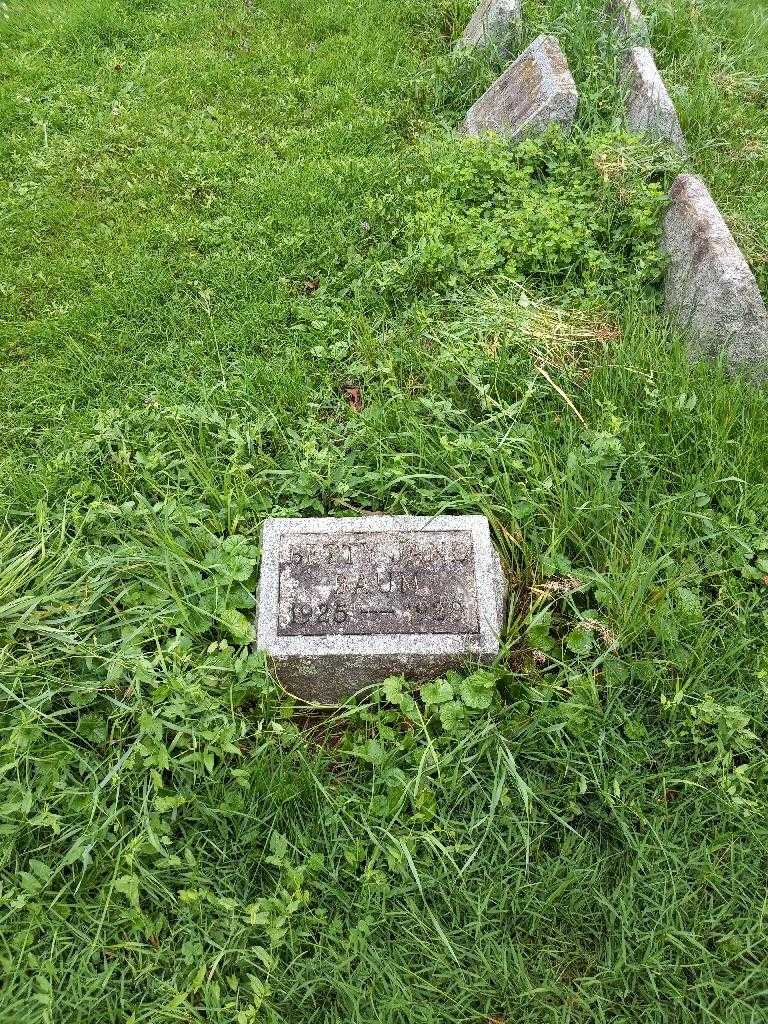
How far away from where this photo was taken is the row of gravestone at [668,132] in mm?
3434

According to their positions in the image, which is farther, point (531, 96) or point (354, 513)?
point (531, 96)

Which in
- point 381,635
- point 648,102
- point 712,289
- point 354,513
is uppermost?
point 648,102

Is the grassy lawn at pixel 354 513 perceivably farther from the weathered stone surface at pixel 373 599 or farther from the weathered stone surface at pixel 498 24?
the weathered stone surface at pixel 498 24

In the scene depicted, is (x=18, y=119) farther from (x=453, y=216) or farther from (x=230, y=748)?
(x=230, y=748)

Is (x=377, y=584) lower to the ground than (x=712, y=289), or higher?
lower

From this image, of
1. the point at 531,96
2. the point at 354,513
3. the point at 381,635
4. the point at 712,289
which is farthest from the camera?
the point at 531,96

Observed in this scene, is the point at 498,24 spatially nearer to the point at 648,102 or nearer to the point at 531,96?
the point at 531,96

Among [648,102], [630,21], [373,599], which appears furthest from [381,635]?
[630,21]

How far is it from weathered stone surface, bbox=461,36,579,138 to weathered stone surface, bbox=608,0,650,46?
0.69 m

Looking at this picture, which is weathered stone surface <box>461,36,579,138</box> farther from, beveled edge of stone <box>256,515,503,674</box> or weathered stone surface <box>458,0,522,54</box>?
beveled edge of stone <box>256,515,503,674</box>

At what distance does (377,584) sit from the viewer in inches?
110

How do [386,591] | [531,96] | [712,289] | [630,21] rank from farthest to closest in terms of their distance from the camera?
1. [630,21]
2. [531,96]
3. [712,289]
4. [386,591]

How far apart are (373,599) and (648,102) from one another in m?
3.72

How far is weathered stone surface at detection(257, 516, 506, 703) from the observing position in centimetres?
266
